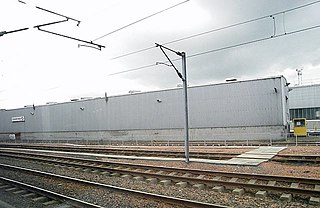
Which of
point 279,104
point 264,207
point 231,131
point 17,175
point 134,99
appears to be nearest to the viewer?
point 264,207

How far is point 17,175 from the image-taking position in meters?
15.0

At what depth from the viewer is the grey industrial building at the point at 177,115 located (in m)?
34.2

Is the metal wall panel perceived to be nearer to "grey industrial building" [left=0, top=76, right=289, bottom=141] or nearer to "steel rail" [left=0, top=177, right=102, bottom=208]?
"grey industrial building" [left=0, top=76, right=289, bottom=141]

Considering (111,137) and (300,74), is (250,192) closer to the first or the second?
(111,137)

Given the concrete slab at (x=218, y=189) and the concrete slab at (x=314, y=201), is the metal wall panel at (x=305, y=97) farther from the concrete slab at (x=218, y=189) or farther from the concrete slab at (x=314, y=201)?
the concrete slab at (x=314, y=201)

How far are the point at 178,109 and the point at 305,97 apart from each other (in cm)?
2434

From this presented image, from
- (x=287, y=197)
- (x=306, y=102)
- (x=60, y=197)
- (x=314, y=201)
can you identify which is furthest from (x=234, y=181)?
(x=306, y=102)

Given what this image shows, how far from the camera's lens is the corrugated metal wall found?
34.4 meters

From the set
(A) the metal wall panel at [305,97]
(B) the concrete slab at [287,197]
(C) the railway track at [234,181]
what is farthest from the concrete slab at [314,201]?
(A) the metal wall panel at [305,97]

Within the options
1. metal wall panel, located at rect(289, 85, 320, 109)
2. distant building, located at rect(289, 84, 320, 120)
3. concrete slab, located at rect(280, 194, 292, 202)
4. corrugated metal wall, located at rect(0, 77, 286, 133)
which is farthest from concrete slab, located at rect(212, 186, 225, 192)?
metal wall panel, located at rect(289, 85, 320, 109)

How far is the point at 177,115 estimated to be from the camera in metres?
40.2

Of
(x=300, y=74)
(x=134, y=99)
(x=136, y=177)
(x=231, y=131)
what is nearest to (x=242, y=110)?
(x=231, y=131)

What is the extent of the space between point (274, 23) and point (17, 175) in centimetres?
1601

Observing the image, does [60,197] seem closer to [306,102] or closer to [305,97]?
[306,102]
